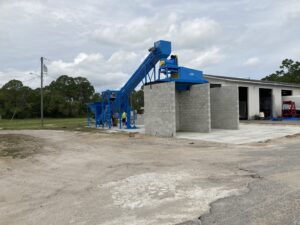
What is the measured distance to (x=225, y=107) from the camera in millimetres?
21500

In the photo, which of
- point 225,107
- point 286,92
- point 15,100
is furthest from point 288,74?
point 15,100

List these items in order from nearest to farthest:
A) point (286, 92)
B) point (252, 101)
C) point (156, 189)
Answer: point (156, 189) < point (252, 101) < point (286, 92)

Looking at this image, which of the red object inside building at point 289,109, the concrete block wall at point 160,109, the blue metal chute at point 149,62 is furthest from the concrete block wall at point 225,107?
the red object inside building at point 289,109

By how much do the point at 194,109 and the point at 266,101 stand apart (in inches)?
868

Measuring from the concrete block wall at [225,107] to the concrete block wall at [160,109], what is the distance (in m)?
5.37

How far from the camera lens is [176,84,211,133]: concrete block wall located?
19.1m

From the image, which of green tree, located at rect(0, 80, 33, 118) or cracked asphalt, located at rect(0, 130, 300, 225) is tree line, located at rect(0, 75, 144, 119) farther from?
cracked asphalt, located at rect(0, 130, 300, 225)

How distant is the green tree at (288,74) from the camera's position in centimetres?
5962

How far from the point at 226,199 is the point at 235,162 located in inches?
150

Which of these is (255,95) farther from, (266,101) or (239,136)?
(239,136)

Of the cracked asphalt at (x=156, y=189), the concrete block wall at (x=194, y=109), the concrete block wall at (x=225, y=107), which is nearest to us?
the cracked asphalt at (x=156, y=189)

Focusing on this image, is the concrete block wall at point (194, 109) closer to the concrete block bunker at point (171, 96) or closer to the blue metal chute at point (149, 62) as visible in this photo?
the concrete block bunker at point (171, 96)

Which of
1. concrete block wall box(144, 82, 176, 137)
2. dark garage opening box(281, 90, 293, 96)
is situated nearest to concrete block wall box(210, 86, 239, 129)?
concrete block wall box(144, 82, 176, 137)

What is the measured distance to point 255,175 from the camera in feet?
23.2
